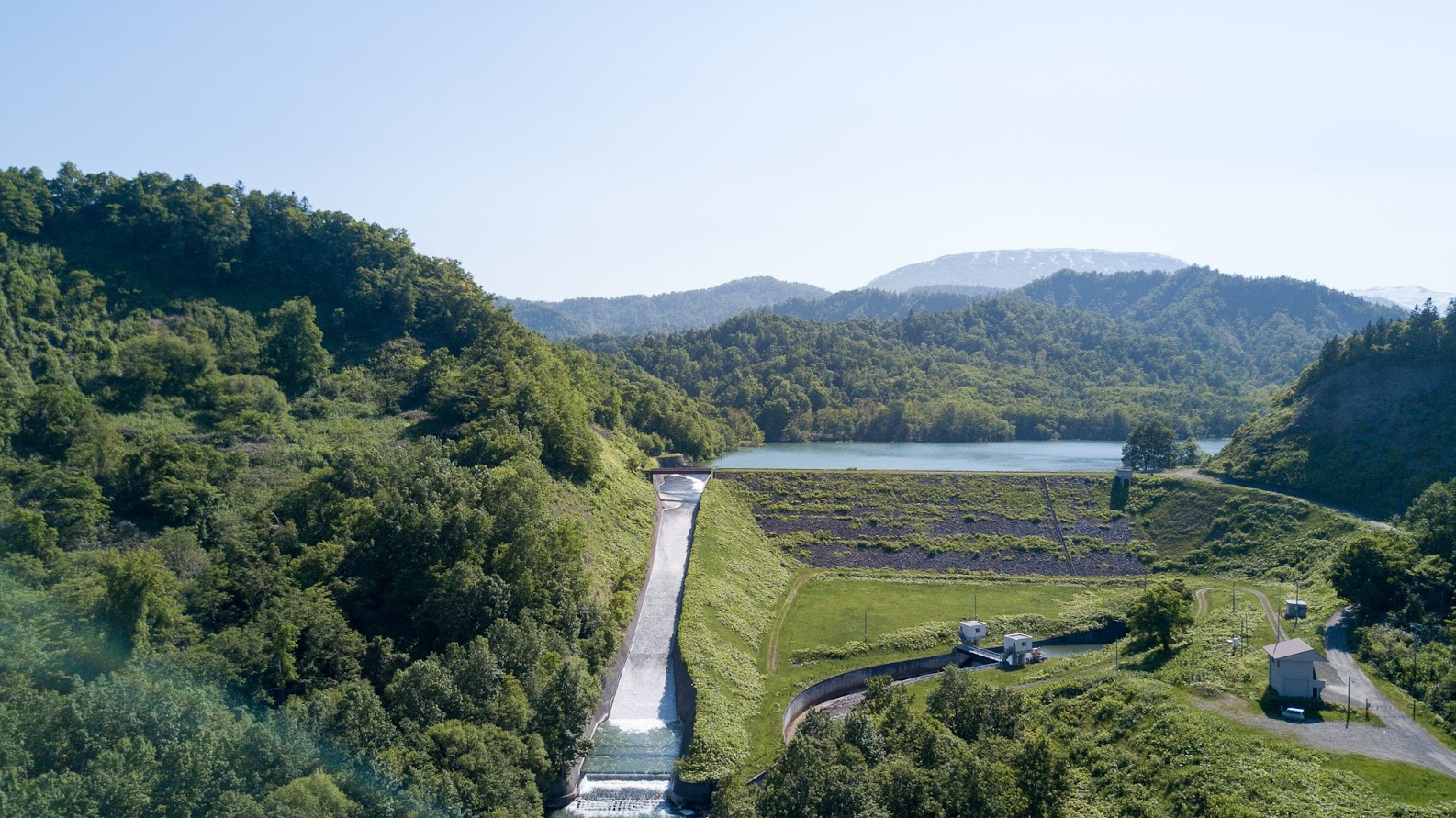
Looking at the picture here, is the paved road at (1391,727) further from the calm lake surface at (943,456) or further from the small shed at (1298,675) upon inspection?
the calm lake surface at (943,456)

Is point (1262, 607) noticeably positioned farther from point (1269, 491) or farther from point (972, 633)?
point (1269, 491)

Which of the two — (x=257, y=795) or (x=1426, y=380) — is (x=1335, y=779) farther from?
(x=1426, y=380)

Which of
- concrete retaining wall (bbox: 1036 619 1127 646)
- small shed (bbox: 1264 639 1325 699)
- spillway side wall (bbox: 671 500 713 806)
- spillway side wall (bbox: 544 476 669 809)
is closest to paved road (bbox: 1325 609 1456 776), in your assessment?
small shed (bbox: 1264 639 1325 699)

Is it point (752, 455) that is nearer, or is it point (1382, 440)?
point (1382, 440)

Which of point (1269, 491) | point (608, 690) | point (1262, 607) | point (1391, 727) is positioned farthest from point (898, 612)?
point (1269, 491)

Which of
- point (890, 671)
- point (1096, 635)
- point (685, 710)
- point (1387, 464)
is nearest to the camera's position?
point (685, 710)

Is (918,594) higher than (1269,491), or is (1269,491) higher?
(1269,491)

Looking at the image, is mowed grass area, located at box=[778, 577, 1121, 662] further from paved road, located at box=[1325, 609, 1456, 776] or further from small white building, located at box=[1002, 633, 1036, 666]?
paved road, located at box=[1325, 609, 1456, 776]

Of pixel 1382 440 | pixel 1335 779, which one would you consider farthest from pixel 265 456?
pixel 1382 440
